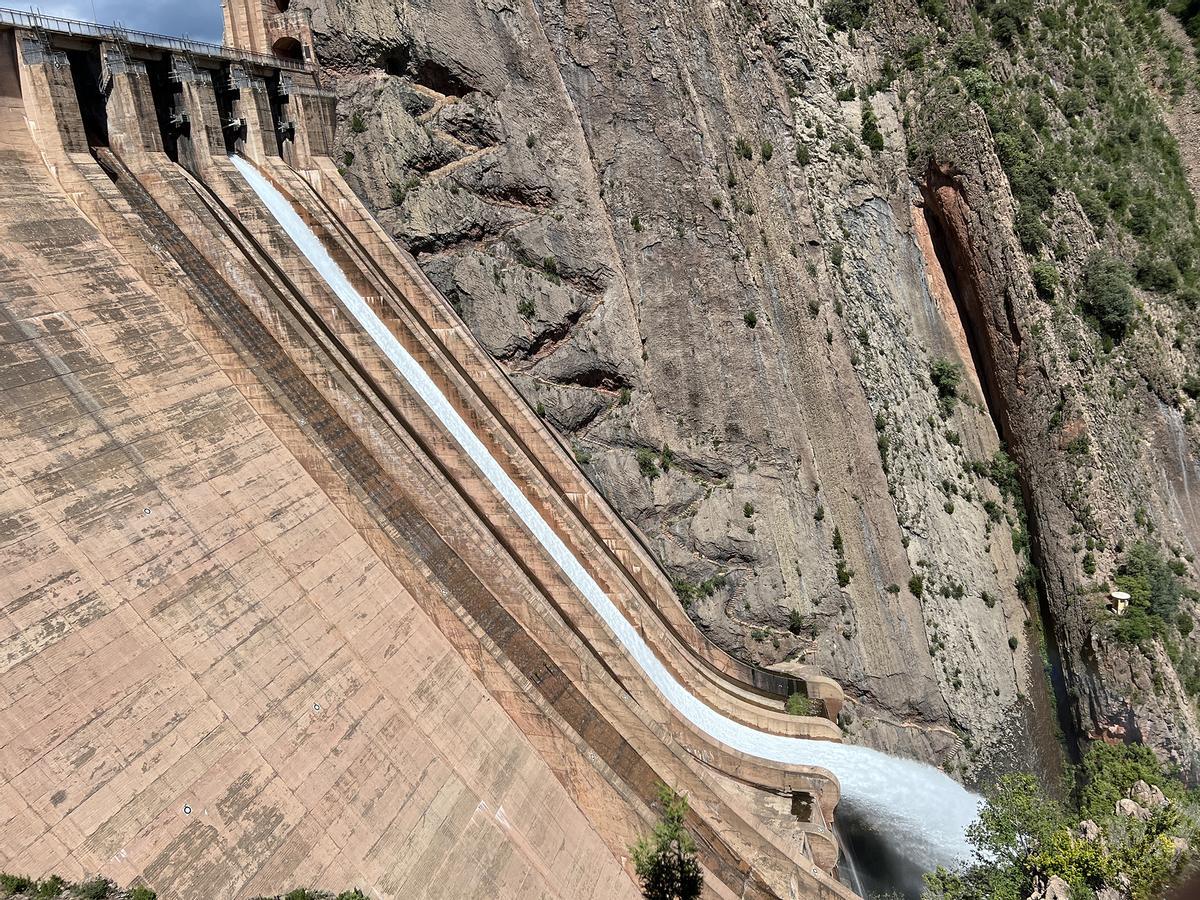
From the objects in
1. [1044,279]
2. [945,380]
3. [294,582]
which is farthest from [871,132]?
[294,582]

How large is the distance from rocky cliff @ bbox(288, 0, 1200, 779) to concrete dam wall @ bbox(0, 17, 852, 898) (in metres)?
2.21

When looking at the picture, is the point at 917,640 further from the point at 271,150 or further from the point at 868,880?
the point at 271,150

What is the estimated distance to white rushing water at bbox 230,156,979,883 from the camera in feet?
53.0

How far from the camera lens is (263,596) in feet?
35.7

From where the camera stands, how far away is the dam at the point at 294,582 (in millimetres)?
8992

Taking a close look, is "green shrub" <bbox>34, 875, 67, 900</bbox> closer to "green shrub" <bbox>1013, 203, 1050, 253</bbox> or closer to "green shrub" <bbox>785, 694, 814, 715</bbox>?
"green shrub" <bbox>785, 694, 814, 715</bbox>

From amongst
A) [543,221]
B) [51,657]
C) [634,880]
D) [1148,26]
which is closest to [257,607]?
[51,657]

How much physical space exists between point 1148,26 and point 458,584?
122ft

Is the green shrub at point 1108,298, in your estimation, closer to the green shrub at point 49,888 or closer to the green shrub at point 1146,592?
the green shrub at point 1146,592

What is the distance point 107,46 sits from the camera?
47.8 feet

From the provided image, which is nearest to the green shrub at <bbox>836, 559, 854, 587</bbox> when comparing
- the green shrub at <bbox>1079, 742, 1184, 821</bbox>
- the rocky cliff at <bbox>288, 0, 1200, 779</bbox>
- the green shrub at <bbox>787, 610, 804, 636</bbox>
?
the rocky cliff at <bbox>288, 0, 1200, 779</bbox>

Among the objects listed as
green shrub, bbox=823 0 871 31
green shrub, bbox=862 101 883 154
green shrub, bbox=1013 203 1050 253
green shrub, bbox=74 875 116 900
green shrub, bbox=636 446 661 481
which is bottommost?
green shrub, bbox=74 875 116 900

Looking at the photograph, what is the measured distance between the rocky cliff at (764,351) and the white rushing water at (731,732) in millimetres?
824

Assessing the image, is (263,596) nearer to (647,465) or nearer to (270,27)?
(647,465)
